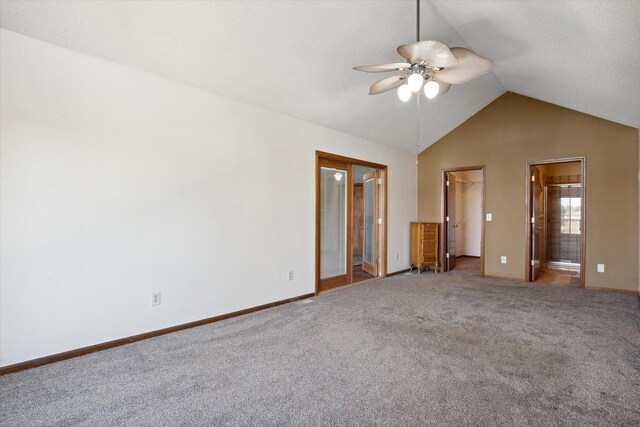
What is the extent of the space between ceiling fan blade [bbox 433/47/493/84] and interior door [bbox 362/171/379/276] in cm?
308

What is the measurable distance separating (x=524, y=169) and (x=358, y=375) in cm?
491

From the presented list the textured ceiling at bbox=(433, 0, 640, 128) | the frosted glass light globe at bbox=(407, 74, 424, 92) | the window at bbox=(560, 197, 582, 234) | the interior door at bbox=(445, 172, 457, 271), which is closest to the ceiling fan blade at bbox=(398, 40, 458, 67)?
the frosted glass light globe at bbox=(407, 74, 424, 92)

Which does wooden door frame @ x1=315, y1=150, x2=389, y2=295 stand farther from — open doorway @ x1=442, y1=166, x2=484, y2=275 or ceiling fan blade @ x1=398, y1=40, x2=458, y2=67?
open doorway @ x1=442, y1=166, x2=484, y2=275

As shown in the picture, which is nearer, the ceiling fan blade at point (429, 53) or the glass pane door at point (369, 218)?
the ceiling fan blade at point (429, 53)

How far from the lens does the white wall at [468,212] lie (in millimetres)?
8383

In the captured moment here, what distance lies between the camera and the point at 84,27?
2375 millimetres

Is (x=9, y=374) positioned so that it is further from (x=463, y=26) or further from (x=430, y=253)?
(x=430, y=253)

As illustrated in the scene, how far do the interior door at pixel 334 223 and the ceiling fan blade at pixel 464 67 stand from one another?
7.10 feet

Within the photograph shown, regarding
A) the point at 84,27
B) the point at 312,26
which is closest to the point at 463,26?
the point at 312,26

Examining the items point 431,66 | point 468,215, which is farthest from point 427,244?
point 431,66

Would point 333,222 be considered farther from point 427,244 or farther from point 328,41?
point 328,41

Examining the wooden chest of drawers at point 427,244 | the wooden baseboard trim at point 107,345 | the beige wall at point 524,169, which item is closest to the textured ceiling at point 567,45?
the beige wall at point 524,169

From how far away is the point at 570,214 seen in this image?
7.32m

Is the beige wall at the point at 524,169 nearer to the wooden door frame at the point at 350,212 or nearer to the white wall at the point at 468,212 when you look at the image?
the wooden door frame at the point at 350,212
